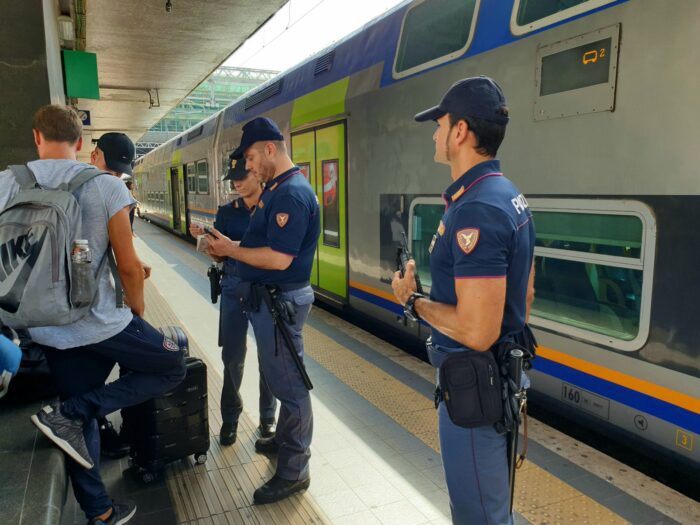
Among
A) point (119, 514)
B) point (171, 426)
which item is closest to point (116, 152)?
point (171, 426)

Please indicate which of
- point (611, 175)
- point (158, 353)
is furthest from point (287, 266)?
point (611, 175)

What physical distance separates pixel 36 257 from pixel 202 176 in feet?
33.9

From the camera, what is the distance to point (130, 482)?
2.66 metres

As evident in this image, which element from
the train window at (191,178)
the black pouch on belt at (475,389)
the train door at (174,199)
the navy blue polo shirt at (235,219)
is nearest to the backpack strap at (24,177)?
the navy blue polo shirt at (235,219)

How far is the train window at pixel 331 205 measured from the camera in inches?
219

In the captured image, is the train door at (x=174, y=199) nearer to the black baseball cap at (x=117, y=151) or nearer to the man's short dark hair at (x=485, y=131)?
the black baseball cap at (x=117, y=151)

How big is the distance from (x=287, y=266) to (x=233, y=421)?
1179 millimetres

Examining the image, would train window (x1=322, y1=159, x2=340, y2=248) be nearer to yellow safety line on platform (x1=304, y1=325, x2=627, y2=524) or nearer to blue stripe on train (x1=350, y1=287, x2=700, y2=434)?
yellow safety line on platform (x1=304, y1=325, x2=627, y2=524)

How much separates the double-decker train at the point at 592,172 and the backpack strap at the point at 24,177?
2570 millimetres

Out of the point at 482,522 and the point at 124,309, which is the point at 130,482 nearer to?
the point at 124,309

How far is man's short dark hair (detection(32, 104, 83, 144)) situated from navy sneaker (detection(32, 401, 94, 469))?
1.05m

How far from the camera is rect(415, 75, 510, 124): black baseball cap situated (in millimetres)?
1511

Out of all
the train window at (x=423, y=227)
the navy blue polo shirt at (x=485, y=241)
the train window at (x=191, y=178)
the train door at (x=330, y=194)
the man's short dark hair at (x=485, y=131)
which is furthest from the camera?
the train window at (x=191, y=178)

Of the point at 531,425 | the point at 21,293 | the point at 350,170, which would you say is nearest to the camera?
the point at 21,293
